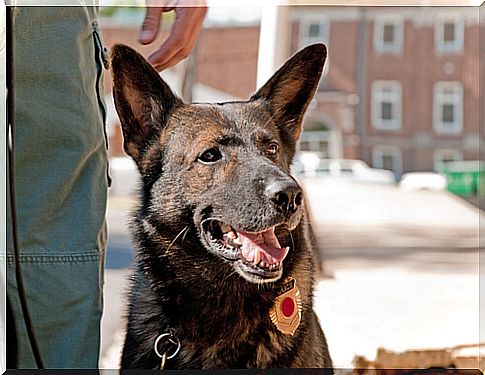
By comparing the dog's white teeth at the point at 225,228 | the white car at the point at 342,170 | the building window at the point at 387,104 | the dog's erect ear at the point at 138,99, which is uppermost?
the building window at the point at 387,104

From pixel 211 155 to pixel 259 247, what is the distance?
0.63ft

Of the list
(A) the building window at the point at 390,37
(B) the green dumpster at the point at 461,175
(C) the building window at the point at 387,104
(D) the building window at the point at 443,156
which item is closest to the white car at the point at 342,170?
(C) the building window at the point at 387,104

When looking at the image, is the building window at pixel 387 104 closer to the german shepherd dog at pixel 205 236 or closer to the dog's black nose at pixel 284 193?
the german shepherd dog at pixel 205 236

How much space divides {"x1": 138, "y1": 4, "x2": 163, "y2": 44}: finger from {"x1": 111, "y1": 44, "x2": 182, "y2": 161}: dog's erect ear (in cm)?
14

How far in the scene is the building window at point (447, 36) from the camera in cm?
814

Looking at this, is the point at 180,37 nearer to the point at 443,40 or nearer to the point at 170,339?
the point at 170,339

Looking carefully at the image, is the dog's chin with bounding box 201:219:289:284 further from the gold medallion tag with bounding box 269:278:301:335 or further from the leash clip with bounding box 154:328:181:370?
the leash clip with bounding box 154:328:181:370

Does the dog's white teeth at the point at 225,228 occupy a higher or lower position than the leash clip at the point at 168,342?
higher

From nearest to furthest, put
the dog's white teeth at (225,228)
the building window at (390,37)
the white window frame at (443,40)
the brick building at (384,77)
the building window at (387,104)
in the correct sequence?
1. the dog's white teeth at (225,228)
2. the brick building at (384,77)
3. the building window at (390,37)
4. the white window frame at (443,40)
5. the building window at (387,104)

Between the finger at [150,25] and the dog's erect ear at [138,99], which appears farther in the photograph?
the finger at [150,25]

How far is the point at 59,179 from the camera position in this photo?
1482 millimetres

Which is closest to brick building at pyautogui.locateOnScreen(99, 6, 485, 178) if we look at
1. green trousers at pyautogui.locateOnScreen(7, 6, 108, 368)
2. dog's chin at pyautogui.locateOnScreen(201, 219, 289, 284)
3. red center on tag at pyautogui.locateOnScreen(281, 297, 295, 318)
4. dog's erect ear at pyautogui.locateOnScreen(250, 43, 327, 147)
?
green trousers at pyautogui.locateOnScreen(7, 6, 108, 368)

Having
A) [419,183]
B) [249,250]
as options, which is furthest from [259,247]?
[419,183]

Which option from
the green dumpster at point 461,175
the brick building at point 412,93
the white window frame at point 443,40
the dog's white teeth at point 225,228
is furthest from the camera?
the green dumpster at point 461,175
